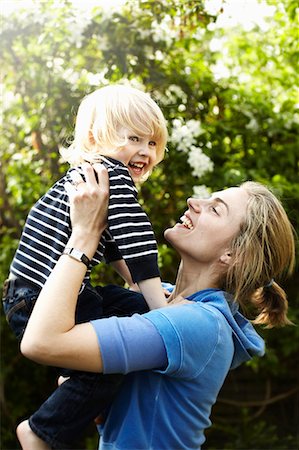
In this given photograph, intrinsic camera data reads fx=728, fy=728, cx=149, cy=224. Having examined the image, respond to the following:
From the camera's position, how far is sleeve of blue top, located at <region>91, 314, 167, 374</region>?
1.64 m

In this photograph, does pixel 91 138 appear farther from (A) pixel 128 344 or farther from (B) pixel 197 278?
(A) pixel 128 344

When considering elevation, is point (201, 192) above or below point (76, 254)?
below

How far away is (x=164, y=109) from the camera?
4141 millimetres

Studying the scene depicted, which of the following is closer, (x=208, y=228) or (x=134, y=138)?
(x=208, y=228)

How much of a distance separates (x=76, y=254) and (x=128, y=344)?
0.24 m

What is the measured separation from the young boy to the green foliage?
181cm

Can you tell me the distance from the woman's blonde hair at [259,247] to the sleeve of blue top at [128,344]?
33cm

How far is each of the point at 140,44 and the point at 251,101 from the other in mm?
793

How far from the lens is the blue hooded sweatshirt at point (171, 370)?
5.46ft

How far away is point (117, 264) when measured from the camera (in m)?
2.15

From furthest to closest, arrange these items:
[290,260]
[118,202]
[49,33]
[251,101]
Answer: [251,101] < [49,33] < [290,260] < [118,202]

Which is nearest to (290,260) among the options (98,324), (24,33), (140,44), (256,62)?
(98,324)

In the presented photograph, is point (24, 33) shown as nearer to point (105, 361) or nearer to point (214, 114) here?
point (214, 114)

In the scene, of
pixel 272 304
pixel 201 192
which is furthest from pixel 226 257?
pixel 201 192
